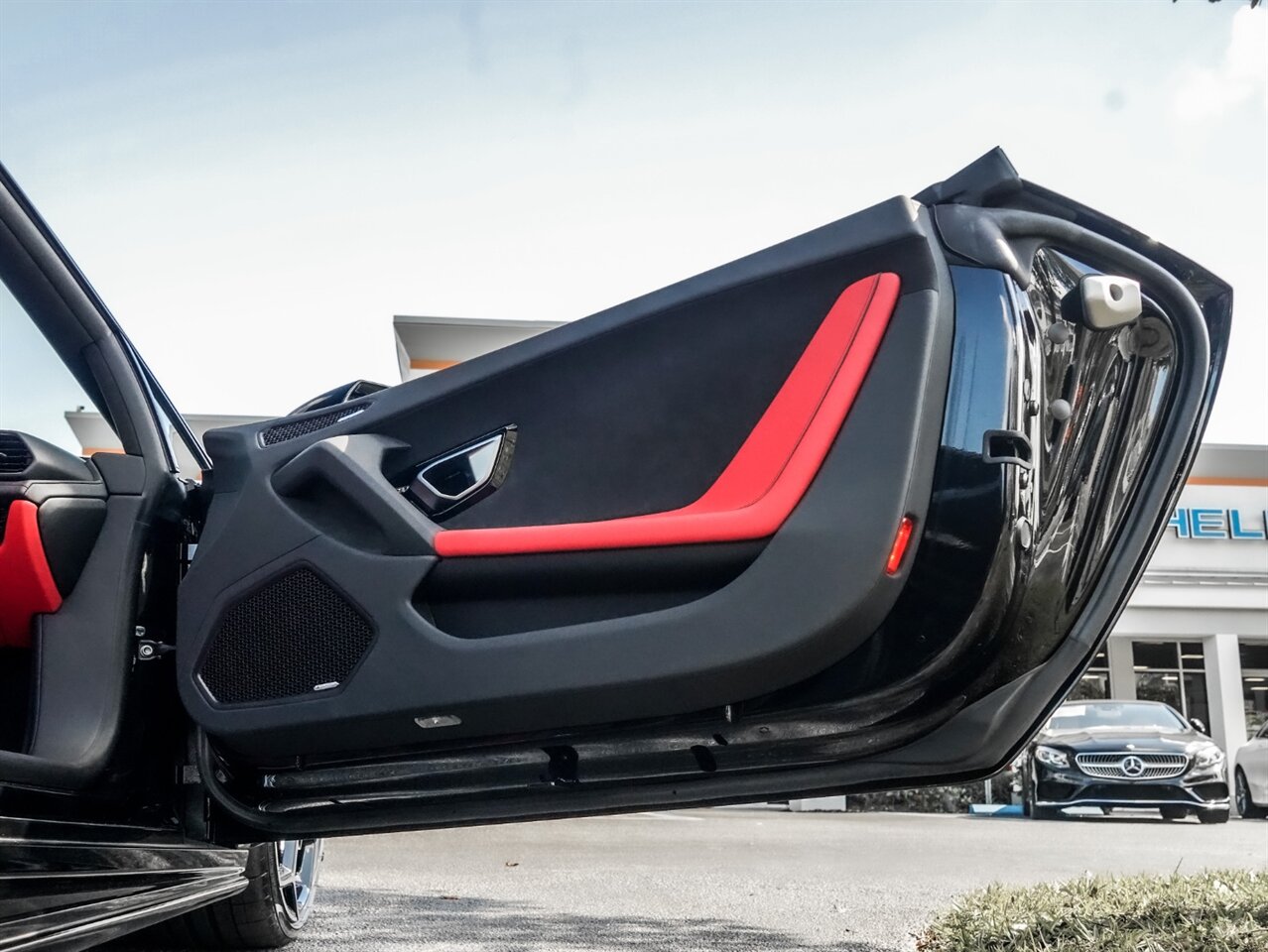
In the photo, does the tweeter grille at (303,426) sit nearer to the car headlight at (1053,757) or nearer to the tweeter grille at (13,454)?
the tweeter grille at (13,454)

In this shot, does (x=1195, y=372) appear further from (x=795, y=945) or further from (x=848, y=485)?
(x=795, y=945)

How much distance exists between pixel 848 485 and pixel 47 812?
123 cm

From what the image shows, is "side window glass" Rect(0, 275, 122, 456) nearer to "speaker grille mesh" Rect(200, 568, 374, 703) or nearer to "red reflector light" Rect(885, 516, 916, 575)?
"speaker grille mesh" Rect(200, 568, 374, 703)

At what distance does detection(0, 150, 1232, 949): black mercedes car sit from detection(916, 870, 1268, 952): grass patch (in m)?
1.94

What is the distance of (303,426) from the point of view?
1.86 metres

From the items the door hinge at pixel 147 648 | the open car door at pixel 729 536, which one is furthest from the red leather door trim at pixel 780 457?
the door hinge at pixel 147 648

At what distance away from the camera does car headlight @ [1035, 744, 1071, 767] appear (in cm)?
1029

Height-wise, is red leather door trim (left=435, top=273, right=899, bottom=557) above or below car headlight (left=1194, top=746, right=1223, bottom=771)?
above

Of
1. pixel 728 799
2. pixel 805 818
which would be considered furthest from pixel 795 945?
pixel 805 818

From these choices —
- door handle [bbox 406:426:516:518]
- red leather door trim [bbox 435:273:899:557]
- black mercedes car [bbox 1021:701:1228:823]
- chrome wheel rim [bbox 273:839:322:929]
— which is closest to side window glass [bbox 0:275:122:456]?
door handle [bbox 406:426:516:518]

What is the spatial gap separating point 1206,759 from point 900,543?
10.2m

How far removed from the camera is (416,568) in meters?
1.62

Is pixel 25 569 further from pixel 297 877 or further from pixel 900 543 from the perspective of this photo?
pixel 297 877

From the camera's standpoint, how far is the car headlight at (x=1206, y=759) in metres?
10.1
